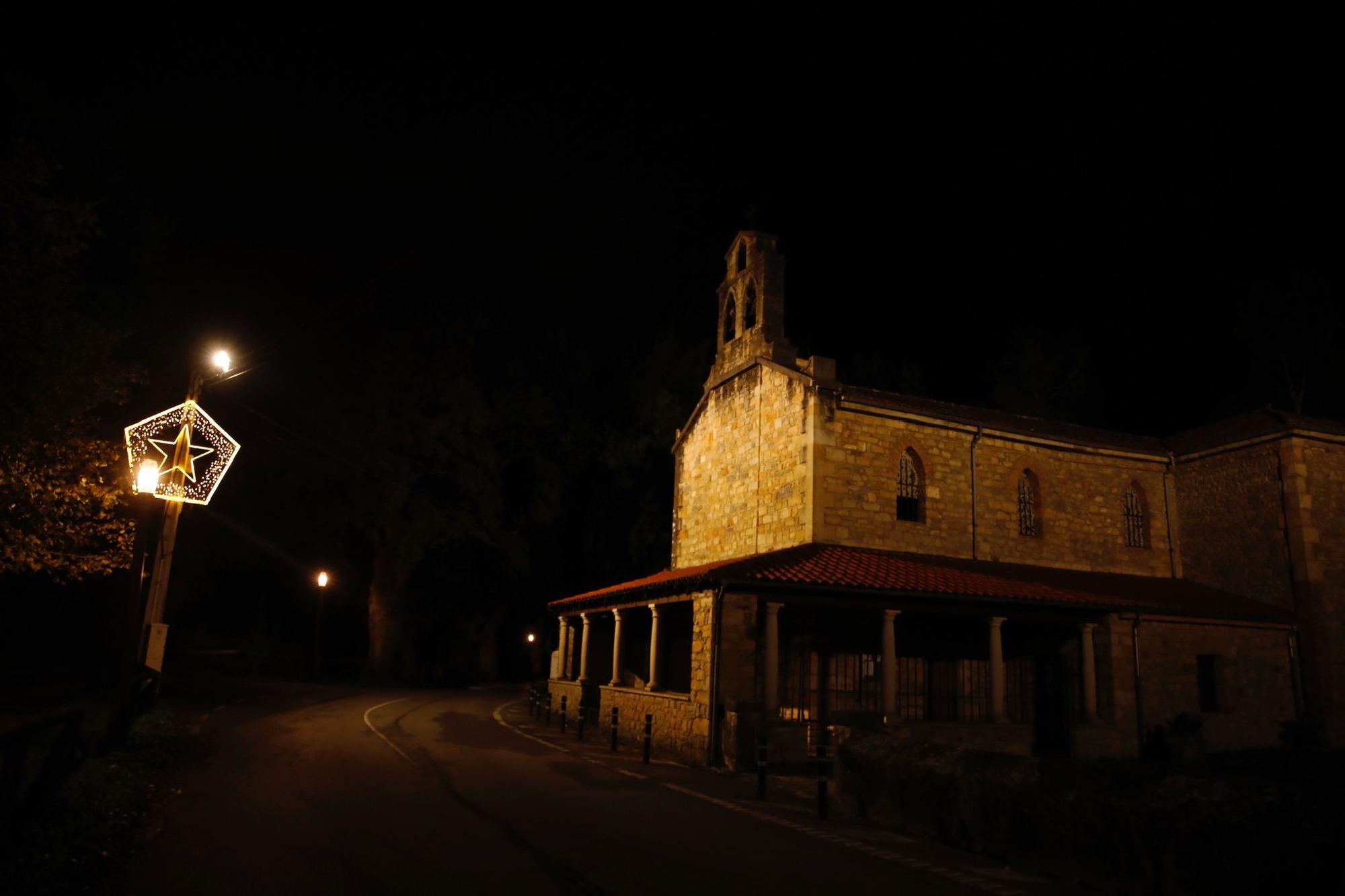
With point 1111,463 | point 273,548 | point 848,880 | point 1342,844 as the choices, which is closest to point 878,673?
point 1111,463

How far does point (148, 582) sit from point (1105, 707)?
19924 mm

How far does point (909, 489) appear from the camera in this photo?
2184 centimetres

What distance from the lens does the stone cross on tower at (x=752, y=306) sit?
2300 cm

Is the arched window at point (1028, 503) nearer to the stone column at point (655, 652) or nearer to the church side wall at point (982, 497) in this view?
the church side wall at point (982, 497)

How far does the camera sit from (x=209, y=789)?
11.0 metres

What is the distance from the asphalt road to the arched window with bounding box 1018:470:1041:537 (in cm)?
1229

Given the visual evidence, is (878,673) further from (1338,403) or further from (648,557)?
(1338,403)

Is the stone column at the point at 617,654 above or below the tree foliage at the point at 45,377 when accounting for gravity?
below

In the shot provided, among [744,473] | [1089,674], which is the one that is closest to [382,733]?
[744,473]

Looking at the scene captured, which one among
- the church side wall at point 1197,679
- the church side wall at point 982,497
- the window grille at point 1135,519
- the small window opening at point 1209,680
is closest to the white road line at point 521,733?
the church side wall at point 982,497

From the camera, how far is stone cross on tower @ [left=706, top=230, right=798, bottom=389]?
75.5 feet

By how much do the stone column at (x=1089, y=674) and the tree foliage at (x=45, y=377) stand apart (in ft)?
66.1

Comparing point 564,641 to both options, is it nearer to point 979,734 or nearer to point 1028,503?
point 979,734

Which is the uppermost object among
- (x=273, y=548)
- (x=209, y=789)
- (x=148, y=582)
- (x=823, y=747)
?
(x=273, y=548)
